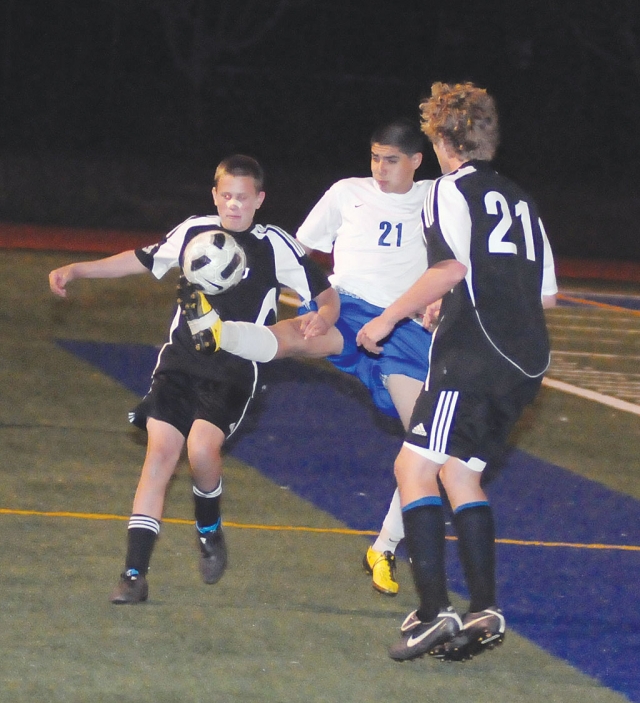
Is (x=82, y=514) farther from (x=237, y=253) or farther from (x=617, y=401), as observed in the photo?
(x=617, y=401)

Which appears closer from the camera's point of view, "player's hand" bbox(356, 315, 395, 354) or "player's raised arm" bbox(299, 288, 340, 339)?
"player's hand" bbox(356, 315, 395, 354)

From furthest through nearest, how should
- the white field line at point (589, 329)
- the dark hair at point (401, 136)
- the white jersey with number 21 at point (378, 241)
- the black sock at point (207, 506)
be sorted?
the white field line at point (589, 329) < the white jersey with number 21 at point (378, 241) < the dark hair at point (401, 136) < the black sock at point (207, 506)

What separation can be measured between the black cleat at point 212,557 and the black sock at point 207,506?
49 millimetres

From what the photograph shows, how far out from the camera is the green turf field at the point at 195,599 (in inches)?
163

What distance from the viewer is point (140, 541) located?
4887 mm

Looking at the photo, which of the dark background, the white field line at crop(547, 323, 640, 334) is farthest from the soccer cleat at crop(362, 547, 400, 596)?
the dark background

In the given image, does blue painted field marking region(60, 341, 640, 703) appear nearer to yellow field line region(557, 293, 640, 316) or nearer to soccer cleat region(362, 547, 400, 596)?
soccer cleat region(362, 547, 400, 596)

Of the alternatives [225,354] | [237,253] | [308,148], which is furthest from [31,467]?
[308,148]

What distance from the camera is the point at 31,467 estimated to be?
6895 millimetres

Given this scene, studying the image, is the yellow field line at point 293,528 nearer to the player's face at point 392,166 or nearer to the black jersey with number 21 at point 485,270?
the player's face at point 392,166

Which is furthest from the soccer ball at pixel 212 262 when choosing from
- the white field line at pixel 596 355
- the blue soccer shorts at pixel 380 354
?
the white field line at pixel 596 355

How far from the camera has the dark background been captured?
99.4 feet

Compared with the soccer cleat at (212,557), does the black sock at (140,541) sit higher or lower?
higher

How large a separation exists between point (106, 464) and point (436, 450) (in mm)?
3167
